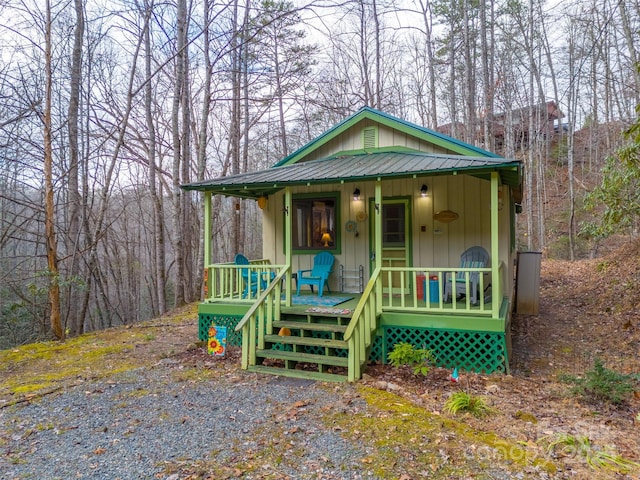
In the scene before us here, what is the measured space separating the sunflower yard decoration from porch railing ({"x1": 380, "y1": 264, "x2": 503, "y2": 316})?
8.32 feet

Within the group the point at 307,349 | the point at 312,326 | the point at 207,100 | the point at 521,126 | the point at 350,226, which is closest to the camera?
the point at 312,326

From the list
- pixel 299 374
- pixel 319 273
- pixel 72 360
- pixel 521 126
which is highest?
pixel 521 126

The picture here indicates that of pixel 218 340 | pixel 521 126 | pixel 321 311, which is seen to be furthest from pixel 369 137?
pixel 521 126

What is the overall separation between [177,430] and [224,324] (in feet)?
10.7

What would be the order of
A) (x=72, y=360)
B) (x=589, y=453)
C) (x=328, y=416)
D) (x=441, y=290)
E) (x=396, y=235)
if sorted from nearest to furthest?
(x=589, y=453) → (x=328, y=416) → (x=441, y=290) → (x=72, y=360) → (x=396, y=235)

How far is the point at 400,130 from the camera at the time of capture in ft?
26.1

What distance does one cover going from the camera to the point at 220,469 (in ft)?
10.3

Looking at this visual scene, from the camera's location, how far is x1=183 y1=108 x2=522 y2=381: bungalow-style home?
5590 mm

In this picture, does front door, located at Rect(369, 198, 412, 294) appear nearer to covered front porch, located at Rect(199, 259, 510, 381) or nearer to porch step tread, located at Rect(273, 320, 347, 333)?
covered front porch, located at Rect(199, 259, 510, 381)

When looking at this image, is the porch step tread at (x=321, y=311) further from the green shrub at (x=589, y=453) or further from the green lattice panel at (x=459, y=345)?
the green shrub at (x=589, y=453)

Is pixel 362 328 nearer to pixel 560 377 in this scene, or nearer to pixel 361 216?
pixel 560 377

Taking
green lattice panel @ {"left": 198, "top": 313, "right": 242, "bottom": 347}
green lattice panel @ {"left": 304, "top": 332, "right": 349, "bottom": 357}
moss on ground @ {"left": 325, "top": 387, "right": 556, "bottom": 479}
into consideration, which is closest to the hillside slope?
moss on ground @ {"left": 325, "top": 387, "right": 556, "bottom": 479}

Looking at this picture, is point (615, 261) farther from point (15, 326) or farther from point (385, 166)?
point (15, 326)

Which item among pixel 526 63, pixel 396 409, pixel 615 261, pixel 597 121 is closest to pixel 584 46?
pixel 526 63
